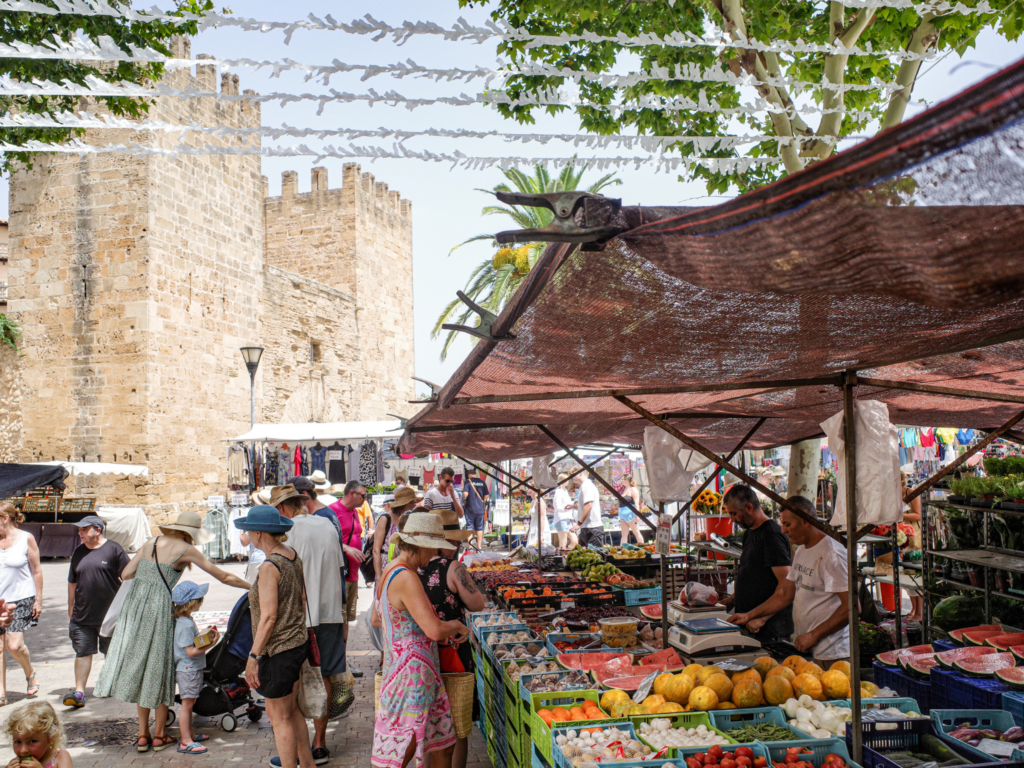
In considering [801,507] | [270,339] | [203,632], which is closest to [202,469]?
[270,339]

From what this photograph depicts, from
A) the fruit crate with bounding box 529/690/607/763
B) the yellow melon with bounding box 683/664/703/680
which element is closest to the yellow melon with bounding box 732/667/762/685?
the yellow melon with bounding box 683/664/703/680

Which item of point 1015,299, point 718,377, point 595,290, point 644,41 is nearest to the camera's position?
point 1015,299

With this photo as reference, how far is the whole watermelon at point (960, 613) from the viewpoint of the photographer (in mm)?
5949

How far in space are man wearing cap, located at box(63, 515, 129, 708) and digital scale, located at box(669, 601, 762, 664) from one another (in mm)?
4395

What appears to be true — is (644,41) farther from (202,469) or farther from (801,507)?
(202,469)

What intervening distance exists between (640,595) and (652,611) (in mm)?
Answer: 835

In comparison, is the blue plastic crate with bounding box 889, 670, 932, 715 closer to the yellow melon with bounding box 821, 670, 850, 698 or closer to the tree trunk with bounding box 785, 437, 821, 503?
the yellow melon with bounding box 821, 670, 850, 698

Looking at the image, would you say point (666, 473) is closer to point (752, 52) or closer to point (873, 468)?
point (873, 468)

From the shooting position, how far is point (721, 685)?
338 centimetres

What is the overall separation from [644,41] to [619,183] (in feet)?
58.7

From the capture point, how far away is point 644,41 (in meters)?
2.53

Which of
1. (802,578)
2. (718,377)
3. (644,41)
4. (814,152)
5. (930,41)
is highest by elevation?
(930,41)

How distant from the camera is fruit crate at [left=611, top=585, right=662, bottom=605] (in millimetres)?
6863

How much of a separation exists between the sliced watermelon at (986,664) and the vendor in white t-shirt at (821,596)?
618mm
